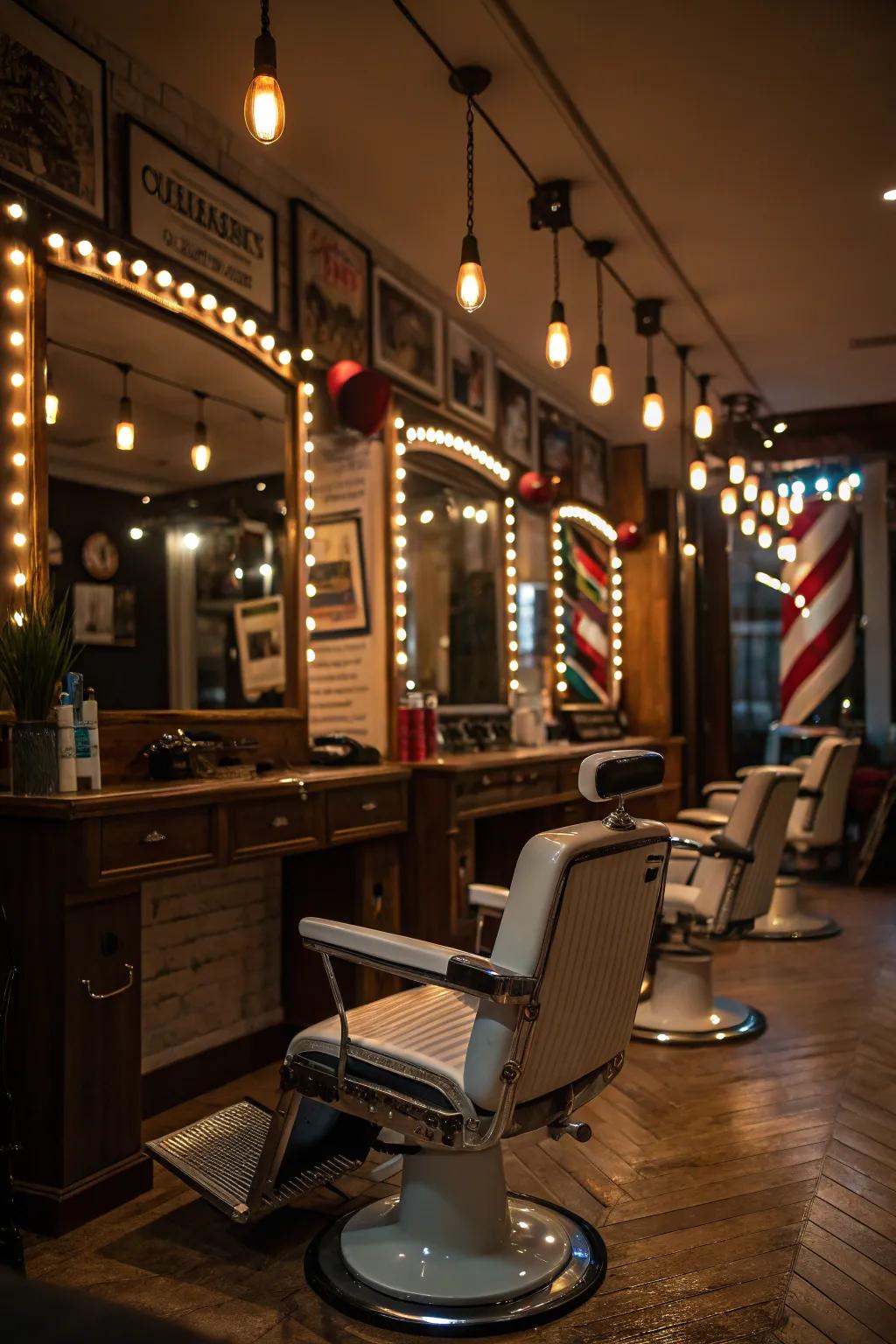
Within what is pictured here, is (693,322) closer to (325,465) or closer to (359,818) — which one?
(325,465)

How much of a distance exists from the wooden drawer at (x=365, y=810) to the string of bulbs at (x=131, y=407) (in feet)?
3.60

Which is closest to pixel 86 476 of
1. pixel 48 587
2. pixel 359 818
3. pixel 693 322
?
pixel 48 587

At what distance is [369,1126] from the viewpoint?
2.49 metres

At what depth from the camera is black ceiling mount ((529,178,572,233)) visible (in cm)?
396

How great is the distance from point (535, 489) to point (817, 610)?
376 centimetres

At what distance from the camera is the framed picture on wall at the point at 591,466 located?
6613 mm

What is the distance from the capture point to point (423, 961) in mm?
1970

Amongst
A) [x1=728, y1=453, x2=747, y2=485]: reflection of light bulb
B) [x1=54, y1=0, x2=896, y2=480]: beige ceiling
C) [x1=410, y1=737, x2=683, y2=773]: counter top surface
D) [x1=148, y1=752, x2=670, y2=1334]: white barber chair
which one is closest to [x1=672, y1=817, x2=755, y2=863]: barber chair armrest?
[x1=410, y1=737, x2=683, y2=773]: counter top surface

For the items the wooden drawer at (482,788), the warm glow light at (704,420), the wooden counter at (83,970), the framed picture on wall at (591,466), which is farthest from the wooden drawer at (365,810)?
the framed picture on wall at (591,466)

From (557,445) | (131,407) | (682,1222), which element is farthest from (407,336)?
(682,1222)

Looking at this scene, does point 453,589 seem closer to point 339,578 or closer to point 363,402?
point 339,578

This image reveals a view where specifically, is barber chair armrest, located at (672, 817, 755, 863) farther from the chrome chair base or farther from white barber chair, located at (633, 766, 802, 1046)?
the chrome chair base

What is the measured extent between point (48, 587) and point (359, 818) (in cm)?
117

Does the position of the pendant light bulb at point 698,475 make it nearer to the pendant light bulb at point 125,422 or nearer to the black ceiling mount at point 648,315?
the black ceiling mount at point 648,315
